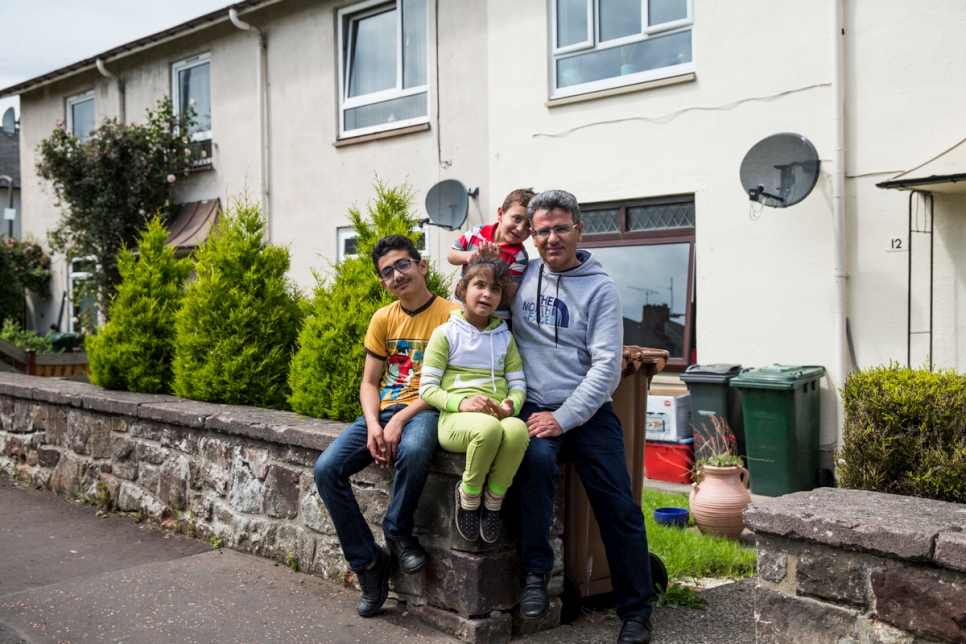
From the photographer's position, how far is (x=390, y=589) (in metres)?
4.17

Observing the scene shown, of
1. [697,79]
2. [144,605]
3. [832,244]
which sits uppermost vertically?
[697,79]

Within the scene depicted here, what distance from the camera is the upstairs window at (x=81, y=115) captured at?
16.6 m

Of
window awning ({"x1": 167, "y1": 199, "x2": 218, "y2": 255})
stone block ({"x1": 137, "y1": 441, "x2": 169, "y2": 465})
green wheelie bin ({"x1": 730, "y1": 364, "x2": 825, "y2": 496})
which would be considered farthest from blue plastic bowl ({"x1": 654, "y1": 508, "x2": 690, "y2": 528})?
window awning ({"x1": 167, "y1": 199, "x2": 218, "y2": 255})

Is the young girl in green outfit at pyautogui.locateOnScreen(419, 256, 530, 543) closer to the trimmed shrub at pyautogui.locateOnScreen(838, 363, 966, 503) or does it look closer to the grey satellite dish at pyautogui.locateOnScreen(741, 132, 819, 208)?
the trimmed shrub at pyautogui.locateOnScreen(838, 363, 966, 503)

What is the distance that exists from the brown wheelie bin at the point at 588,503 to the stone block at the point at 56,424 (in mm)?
4420

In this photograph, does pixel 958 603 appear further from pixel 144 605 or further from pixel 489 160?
pixel 489 160

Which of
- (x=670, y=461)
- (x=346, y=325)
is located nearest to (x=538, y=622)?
(x=346, y=325)

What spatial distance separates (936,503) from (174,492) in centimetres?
435

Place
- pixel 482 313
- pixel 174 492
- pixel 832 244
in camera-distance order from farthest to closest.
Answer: pixel 832 244 → pixel 174 492 → pixel 482 313

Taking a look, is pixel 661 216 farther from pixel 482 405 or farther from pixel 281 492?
pixel 482 405

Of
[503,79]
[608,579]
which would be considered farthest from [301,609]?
[503,79]

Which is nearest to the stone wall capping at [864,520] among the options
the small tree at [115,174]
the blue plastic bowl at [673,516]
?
the blue plastic bowl at [673,516]

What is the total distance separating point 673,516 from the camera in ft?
20.8

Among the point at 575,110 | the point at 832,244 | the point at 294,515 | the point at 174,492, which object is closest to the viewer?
the point at 294,515
